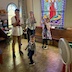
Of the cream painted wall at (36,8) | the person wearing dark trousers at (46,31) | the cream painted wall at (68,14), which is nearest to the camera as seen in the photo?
the person wearing dark trousers at (46,31)

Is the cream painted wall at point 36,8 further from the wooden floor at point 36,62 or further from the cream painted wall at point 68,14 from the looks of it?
the wooden floor at point 36,62

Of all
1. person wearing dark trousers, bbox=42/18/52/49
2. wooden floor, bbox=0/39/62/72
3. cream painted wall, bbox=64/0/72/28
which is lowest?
wooden floor, bbox=0/39/62/72

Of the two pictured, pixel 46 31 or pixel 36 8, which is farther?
pixel 36 8

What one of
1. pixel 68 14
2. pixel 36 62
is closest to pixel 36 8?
pixel 68 14

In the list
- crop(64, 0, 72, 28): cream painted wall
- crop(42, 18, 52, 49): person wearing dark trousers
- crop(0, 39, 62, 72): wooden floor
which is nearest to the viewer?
crop(0, 39, 62, 72): wooden floor

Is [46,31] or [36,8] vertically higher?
[36,8]

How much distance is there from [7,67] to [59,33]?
258 cm

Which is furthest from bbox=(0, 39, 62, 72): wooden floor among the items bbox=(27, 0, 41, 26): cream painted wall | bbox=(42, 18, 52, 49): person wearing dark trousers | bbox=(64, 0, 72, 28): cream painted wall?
bbox=(27, 0, 41, 26): cream painted wall

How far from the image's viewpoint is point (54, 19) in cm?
618

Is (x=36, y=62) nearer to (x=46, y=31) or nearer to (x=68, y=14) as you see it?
(x=46, y=31)

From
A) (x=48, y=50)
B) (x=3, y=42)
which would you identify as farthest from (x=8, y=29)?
(x=48, y=50)

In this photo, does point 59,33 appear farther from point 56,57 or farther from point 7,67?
point 7,67

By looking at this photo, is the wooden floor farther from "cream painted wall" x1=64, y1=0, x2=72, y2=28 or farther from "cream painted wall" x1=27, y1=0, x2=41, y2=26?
"cream painted wall" x1=27, y1=0, x2=41, y2=26

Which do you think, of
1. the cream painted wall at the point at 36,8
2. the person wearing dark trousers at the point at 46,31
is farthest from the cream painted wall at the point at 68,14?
the cream painted wall at the point at 36,8
